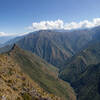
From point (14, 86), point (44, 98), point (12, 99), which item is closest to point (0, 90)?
point (12, 99)

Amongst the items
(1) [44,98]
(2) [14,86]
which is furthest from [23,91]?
(1) [44,98]

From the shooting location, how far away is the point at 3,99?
2571 inches

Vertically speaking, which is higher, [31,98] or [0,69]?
[0,69]

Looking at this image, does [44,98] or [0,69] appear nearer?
[44,98]

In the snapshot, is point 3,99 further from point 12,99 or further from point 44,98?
point 44,98

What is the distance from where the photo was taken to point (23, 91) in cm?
9425

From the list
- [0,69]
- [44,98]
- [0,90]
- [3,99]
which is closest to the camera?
[3,99]

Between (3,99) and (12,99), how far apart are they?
27.5 ft

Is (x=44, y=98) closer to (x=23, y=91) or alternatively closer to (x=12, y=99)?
(x=23, y=91)

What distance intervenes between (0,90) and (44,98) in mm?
38265

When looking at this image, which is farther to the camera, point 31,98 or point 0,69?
point 0,69

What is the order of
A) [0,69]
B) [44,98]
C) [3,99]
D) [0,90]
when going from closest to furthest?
[3,99]
[0,90]
[44,98]
[0,69]

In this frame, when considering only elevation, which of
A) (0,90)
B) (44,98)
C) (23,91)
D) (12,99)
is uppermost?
(0,90)

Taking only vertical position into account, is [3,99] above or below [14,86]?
above
